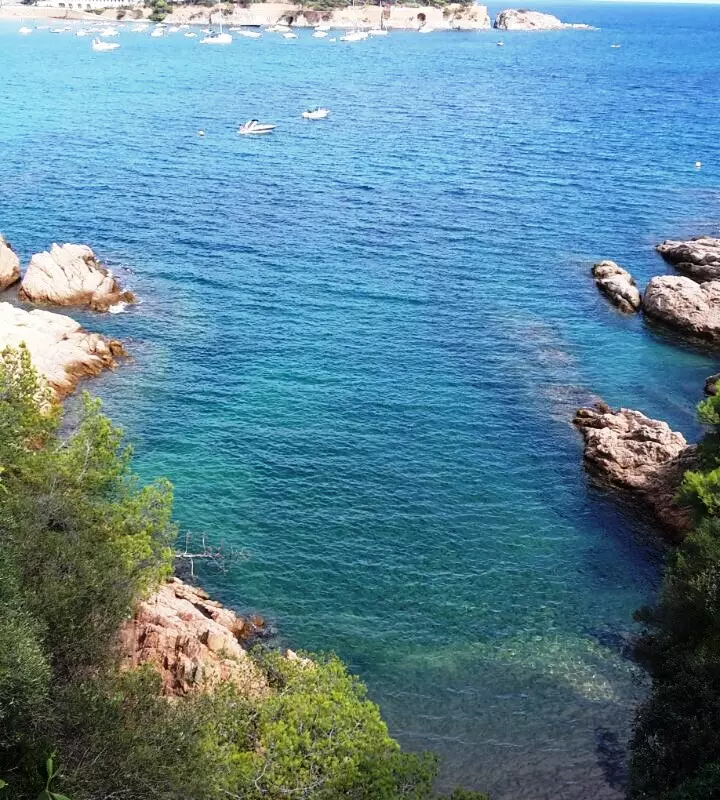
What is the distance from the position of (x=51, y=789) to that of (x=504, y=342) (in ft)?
181

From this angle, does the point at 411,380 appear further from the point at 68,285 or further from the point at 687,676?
the point at 687,676

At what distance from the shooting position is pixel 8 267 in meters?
77.1

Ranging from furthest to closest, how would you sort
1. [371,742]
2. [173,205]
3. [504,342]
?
[173,205] < [504,342] < [371,742]

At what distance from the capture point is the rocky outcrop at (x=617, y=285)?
77.4 m

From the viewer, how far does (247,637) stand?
39875 millimetres

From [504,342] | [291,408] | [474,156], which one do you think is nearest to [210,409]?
[291,408]

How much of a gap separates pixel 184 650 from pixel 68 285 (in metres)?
50.0

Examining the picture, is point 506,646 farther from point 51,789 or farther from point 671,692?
point 51,789

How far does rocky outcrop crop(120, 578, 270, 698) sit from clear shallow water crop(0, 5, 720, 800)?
215 inches

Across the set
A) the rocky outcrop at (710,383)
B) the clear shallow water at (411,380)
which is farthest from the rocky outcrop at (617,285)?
the rocky outcrop at (710,383)

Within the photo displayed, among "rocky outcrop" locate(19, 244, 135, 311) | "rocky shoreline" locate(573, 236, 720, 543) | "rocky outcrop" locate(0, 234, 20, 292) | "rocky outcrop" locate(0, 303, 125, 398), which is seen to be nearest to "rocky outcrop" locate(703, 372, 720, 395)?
"rocky shoreline" locate(573, 236, 720, 543)

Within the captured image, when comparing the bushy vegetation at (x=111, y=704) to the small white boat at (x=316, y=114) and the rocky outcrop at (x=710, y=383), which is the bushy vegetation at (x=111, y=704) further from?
the small white boat at (x=316, y=114)

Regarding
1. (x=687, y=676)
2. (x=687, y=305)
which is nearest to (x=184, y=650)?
(x=687, y=676)

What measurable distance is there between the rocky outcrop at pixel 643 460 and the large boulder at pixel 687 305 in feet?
66.3
